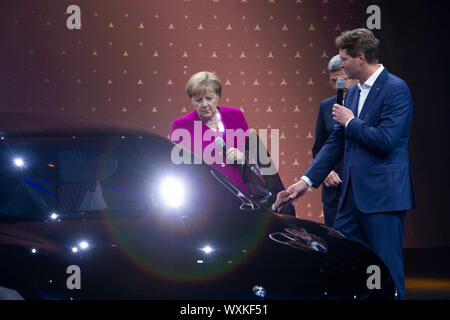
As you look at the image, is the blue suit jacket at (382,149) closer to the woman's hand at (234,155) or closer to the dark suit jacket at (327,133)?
the woman's hand at (234,155)

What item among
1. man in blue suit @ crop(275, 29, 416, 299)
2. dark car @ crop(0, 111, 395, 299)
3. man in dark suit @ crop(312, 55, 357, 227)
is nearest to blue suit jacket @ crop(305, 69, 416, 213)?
man in blue suit @ crop(275, 29, 416, 299)

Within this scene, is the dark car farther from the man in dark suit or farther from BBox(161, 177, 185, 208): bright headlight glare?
the man in dark suit

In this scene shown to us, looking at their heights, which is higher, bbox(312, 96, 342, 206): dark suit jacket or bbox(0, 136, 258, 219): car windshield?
bbox(312, 96, 342, 206): dark suit jacket

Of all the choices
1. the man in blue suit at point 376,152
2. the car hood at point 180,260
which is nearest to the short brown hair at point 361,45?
the man in blue suit at point 376,152

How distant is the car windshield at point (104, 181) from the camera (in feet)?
6.82

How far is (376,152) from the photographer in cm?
253

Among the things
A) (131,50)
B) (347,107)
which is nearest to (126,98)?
(131,50)

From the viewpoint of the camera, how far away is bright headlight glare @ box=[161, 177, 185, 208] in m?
2.13

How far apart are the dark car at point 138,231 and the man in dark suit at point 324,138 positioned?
1126mm

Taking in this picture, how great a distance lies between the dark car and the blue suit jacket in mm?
460

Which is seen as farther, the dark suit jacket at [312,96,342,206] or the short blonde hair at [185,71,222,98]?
the dark suit jacket at [312,96,342,206]

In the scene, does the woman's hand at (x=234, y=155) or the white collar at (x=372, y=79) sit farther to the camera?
the woman's hand at (x=234, y=155)

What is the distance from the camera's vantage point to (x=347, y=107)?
2.75 metres

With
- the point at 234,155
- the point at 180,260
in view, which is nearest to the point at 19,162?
the point at 180,260
